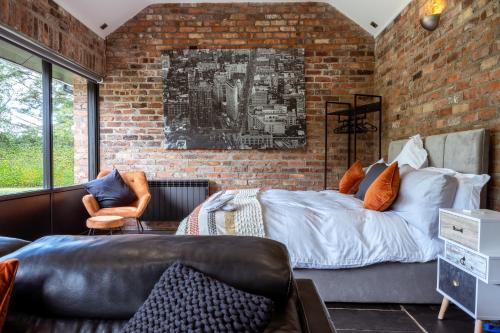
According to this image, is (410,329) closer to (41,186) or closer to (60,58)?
(41,186)

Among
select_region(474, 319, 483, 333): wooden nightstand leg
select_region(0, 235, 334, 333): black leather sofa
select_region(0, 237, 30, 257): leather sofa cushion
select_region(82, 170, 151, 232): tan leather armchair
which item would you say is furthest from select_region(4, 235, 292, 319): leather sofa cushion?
select_region(82, 170, 151, 232): tan leather armchair

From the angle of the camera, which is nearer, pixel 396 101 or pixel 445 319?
pixel 445 319

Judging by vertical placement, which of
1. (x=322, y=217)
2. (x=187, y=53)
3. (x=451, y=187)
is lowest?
(x=322, y=217)

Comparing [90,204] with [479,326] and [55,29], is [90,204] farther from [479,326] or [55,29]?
[479,326]

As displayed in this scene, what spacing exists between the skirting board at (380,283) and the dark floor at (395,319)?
0.05m

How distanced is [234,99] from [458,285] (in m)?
3.36

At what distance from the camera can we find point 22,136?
309 cm

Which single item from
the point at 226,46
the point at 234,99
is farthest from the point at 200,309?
the point at 226,46

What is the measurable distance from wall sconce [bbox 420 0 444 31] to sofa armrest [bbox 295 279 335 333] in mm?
2865

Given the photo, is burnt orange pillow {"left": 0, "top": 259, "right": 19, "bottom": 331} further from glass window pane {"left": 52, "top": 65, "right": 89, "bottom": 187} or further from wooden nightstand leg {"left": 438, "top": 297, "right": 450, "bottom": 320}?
glass window pane {"left": 52, "top": 65, "right": 89, "bottom": 187}

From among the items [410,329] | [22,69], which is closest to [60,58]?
[22,69]

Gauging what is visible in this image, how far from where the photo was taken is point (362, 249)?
2.09 meters

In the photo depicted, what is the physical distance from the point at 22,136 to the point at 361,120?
3987mm

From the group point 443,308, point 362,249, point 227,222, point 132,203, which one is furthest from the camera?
point 132,203
